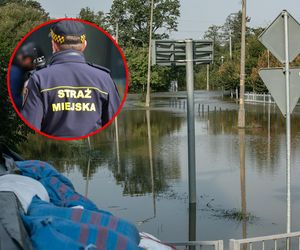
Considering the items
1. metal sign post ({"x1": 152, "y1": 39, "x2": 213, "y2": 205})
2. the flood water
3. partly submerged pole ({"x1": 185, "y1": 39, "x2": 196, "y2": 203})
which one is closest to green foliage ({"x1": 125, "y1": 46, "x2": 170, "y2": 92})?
the flood water

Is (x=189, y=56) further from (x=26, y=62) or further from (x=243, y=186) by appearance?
(x=26, y=62)

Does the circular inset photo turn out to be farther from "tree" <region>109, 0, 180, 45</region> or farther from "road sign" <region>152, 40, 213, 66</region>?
"tree" <region>109, 0, 180, 45</region>

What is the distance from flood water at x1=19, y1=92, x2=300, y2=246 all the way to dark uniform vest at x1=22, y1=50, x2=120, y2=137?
5.71 metres

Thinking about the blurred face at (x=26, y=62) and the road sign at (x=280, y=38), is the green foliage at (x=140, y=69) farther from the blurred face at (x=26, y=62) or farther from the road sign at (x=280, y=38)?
the blurred face at (x=26, y=62)

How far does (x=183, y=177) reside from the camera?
14.6m

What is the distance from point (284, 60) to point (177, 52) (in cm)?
397

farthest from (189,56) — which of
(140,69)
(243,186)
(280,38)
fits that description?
(140,69)

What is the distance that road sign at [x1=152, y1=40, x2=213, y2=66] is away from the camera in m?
10.1

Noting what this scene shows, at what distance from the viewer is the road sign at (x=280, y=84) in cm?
674

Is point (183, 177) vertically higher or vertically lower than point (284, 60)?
lower

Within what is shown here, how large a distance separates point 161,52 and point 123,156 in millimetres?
8826

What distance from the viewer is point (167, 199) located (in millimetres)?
11750

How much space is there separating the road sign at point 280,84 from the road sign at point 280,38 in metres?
0.16

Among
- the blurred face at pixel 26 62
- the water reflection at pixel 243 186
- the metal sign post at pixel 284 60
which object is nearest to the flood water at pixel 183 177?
the water reflection at pixel 243 186
